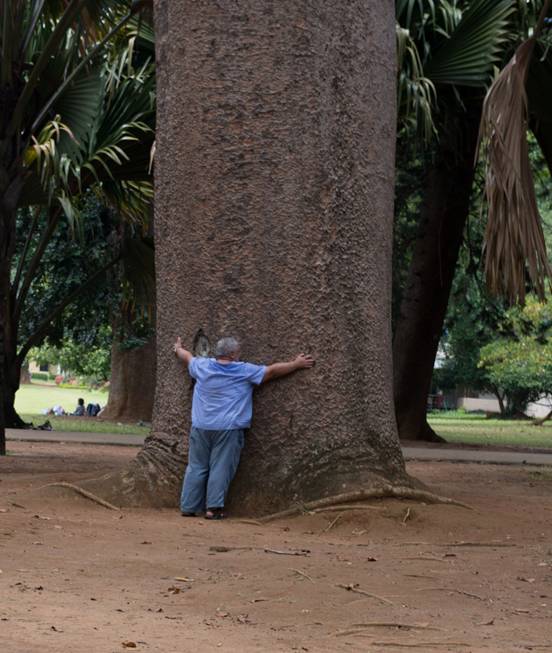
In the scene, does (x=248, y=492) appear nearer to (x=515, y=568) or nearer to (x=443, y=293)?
(x=515, y=568)

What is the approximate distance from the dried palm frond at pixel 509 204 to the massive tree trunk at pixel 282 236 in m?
0.75

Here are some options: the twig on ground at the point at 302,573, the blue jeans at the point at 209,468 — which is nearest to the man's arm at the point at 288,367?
the blue jeans at the point at 209,468

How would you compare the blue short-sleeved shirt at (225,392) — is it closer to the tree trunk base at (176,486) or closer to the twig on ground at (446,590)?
the tree trunk base at (176,486)

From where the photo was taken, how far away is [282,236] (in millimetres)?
8023

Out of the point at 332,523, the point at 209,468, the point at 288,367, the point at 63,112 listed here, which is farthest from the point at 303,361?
the point at 63,112

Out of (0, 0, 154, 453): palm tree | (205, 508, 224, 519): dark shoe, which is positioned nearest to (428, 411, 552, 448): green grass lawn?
(0, 0, 154, 453): palm tree

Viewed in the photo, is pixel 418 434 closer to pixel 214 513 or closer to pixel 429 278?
pixel 429 278

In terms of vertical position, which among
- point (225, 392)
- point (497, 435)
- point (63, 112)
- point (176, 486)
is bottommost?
point (497, 435)

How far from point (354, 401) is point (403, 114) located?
18.8 ft

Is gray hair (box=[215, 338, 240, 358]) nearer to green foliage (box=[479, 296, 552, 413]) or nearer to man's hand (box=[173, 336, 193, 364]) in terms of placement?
man's hand (box=[173, 336, 193, 364])

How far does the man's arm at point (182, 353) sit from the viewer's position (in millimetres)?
8219

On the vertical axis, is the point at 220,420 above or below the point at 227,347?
below

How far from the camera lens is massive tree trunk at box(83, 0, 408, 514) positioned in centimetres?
802

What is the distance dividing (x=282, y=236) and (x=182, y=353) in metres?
1.02
